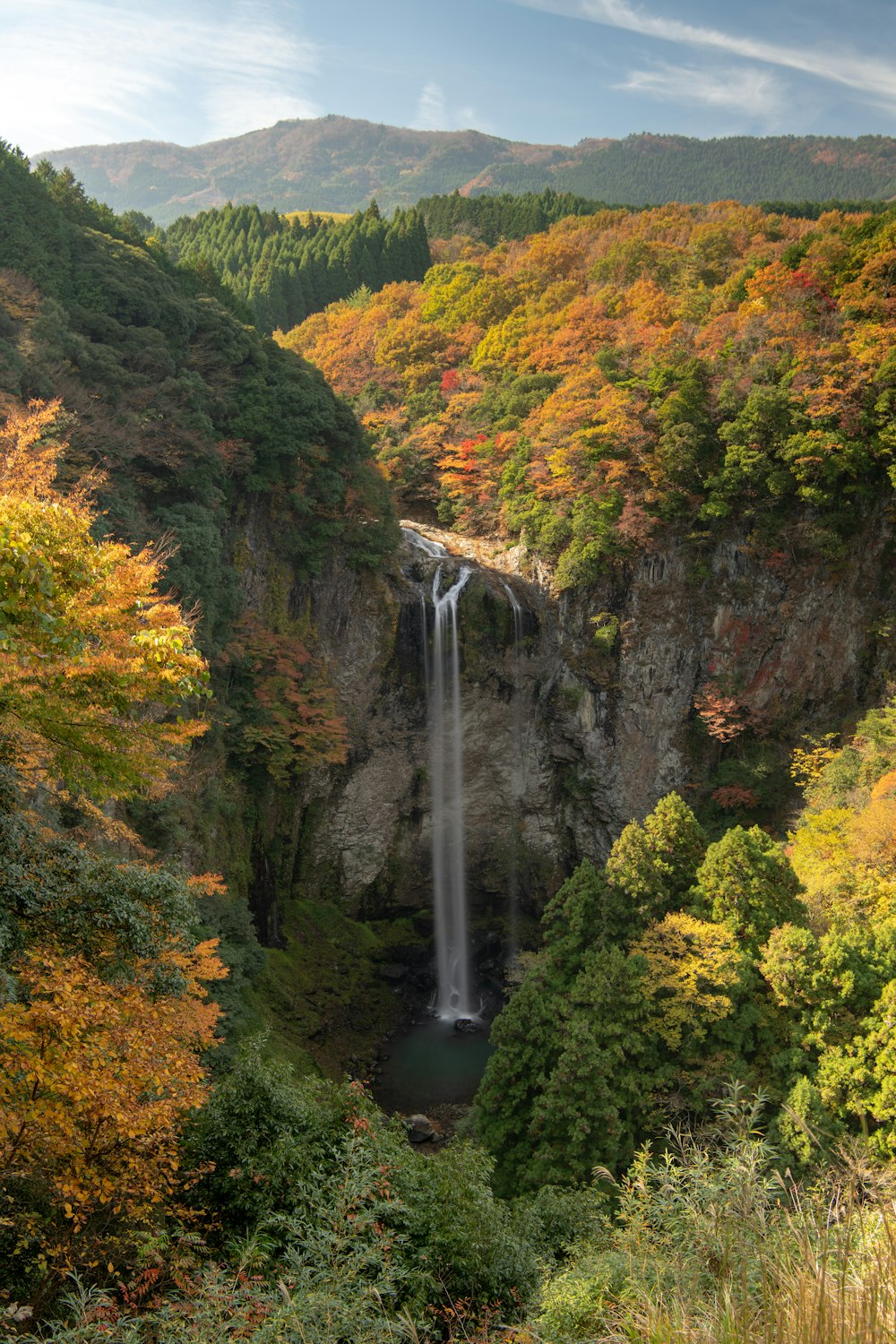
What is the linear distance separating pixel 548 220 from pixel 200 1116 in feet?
165

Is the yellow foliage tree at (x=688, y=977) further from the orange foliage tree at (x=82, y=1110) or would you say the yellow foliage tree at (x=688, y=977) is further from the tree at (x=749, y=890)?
the orange foliage tree at (x=82, y=1110)

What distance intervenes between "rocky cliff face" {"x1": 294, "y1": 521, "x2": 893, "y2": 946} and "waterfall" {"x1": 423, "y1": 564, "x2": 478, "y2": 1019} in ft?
1.18

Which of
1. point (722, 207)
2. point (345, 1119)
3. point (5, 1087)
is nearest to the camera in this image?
point (5, 1087)

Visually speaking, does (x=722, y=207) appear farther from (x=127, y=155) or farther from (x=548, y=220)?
(x=127, y=155)

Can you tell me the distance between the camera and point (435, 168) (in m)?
135

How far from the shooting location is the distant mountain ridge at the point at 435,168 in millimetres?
74625

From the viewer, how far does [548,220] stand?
4684cm

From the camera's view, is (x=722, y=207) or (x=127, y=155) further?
(x=127, y=155)

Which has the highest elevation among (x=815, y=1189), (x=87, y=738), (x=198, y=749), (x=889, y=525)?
(x=889, y=525)

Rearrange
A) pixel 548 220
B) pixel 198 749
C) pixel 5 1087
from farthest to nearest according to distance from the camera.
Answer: pixel 548 220 < pixel 198 749 < pixel 5 1087

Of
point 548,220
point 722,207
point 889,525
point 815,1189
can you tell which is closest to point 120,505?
point 815,1189

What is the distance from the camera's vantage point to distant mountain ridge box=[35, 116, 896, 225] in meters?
74.6

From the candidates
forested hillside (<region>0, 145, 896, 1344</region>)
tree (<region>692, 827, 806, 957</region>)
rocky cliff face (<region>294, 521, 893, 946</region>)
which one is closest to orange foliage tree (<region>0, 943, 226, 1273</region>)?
forested hillside (<region>0, 145, 896, 1344</region>)

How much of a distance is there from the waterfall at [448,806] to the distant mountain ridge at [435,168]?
60785 mm
